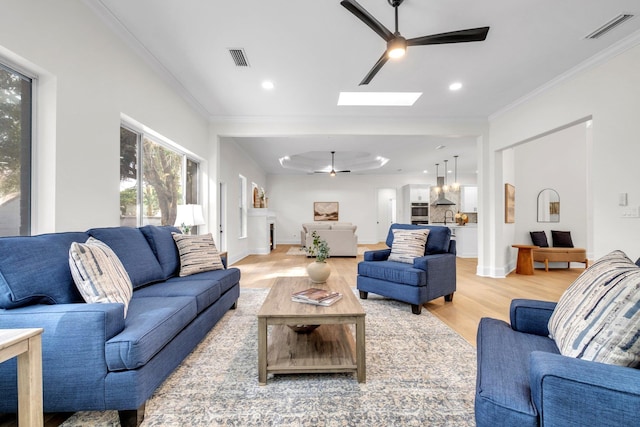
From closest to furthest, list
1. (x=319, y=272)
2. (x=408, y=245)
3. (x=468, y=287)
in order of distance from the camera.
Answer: (x=319, y=272)
(x=408, y=245)
(x=468, y=287)

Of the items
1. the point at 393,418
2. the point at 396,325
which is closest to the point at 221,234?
the point at 396,325

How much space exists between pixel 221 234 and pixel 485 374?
209 inches

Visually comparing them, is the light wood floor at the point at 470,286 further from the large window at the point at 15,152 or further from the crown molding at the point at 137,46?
the crown molding at the point at 137,46

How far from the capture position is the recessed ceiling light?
436 centimetres

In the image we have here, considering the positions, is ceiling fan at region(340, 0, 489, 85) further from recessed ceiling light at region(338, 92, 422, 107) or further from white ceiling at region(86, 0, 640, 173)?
recessed ceiling light at region(338, 92, 422, 107)

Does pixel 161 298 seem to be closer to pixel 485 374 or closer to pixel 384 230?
pixel 485 374

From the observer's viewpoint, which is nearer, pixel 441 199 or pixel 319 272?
pixel 319 272

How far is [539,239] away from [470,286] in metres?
2.60

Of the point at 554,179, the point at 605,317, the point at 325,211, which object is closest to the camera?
the point at 605,317

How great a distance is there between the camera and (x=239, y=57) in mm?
3152

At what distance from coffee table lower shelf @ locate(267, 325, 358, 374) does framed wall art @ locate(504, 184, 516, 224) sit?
438 centimetres

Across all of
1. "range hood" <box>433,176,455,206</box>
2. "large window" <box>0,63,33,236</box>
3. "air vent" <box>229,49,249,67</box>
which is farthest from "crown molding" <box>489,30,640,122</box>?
"large window" <box>0,63,33,236</box>

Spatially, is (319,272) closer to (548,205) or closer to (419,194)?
(548,205)

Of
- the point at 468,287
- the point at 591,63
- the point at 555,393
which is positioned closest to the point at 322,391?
the point at 555,393
